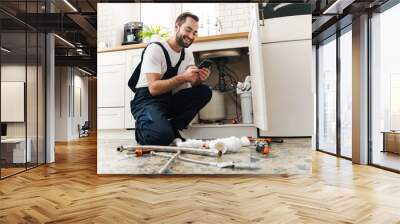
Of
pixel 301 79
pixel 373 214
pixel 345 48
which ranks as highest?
pixel 345 48

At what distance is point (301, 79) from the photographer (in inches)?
163

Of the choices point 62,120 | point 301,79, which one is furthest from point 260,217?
point 62,120

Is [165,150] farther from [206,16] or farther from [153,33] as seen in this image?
[206,16]

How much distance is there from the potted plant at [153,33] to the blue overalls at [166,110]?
3.9 inches

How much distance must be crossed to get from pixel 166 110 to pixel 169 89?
0.75 feet

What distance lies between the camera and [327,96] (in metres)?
7.42

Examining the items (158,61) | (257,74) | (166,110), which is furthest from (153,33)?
(257,74)

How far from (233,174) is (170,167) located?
72cm

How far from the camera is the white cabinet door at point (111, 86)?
413 centimetres

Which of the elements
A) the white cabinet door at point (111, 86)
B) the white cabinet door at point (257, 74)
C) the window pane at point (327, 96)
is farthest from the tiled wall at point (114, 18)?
the window pane at point (327, 96)

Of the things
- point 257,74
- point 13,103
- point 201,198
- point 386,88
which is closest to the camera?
point 201,198

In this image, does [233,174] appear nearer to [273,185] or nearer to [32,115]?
[273,185]

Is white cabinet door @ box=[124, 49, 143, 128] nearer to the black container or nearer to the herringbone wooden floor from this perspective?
the black container

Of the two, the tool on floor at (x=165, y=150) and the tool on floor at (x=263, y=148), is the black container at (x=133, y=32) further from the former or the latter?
the tool on floor at (x=263, y=148)
